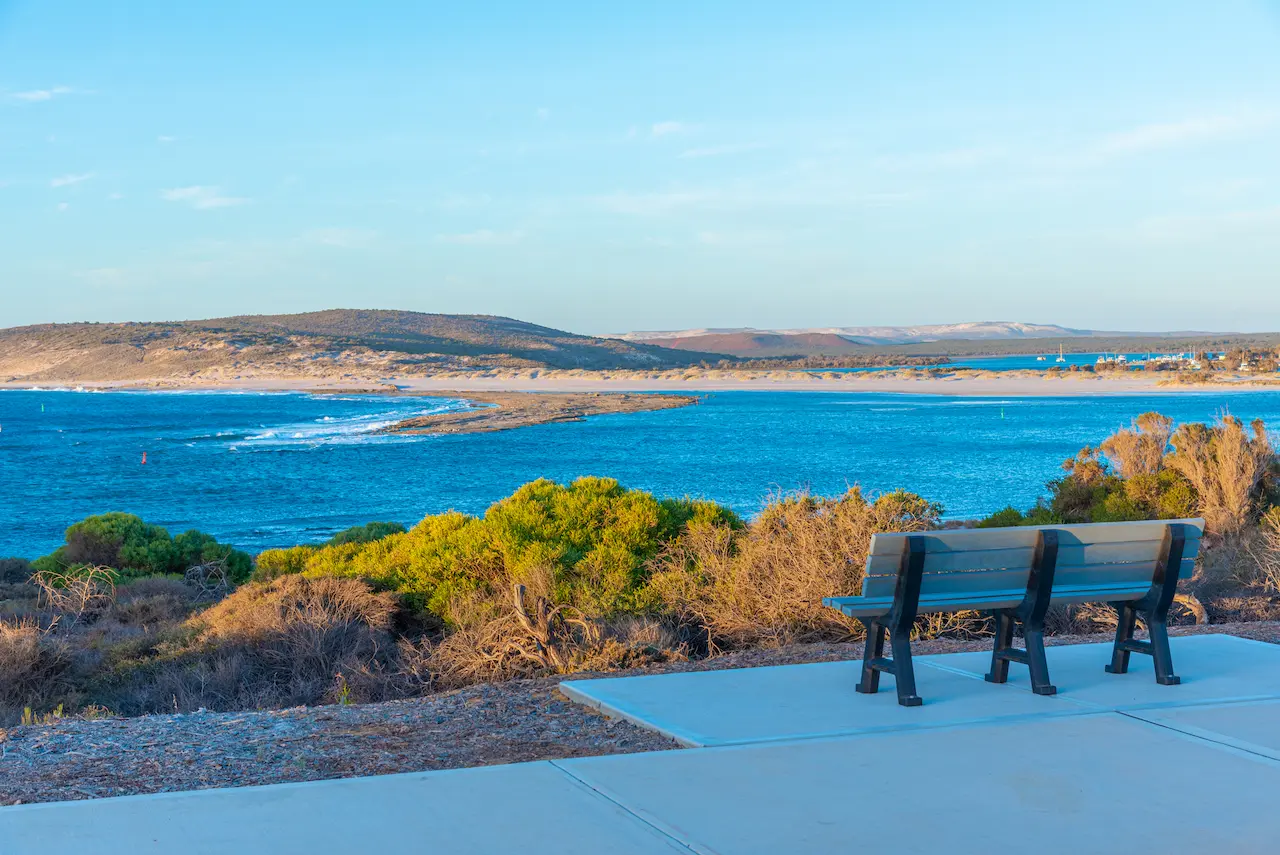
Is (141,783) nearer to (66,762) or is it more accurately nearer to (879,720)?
(66,762)

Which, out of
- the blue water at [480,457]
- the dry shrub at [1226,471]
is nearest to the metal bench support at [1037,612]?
the blue water at [480,457]

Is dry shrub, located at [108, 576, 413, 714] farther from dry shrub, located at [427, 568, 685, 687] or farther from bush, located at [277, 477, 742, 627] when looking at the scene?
bush, located at [277, 477, 742, 627]

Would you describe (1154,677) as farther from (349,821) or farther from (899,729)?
(349,821)

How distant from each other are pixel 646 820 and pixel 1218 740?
2564 mm

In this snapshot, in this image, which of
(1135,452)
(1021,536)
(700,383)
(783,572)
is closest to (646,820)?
(1021,536)

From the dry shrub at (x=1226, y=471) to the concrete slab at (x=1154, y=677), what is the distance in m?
Result: 8.53

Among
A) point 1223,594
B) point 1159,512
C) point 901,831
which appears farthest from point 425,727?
point 1159,512

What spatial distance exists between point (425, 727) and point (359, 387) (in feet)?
395

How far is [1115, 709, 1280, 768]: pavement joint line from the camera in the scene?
187 inches

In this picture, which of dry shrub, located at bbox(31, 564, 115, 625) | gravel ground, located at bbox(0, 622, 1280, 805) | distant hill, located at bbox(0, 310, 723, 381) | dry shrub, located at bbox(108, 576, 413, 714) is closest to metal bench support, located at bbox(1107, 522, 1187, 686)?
gravel ground, located at bbox(0, 622, 1280, 805)

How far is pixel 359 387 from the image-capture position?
402ft

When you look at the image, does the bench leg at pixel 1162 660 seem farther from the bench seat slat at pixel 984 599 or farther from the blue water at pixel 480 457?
the blue water at pixel 480 457

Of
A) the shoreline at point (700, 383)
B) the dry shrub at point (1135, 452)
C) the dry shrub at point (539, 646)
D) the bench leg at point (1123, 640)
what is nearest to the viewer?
the bench leg at point (1123, 640)

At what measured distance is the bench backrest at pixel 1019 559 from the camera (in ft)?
18.6
